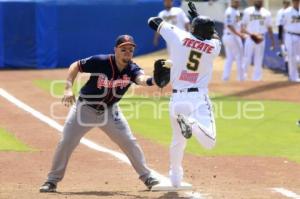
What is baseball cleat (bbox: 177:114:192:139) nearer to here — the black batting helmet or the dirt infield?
the dirt infield

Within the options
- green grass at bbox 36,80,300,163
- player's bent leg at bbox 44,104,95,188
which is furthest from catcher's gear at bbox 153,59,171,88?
green grass at bbox 36,80,300,163

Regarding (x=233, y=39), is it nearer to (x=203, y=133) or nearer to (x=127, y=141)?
(x=127, y=141)

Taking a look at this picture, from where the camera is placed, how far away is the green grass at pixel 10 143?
12.6 meters

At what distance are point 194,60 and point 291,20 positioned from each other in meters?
12.8

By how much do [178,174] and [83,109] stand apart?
1314mm

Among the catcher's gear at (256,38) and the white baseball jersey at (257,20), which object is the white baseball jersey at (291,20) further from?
the catcher's gear at (256,38)

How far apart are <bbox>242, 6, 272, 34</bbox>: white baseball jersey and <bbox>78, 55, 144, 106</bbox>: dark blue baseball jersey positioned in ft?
42.5

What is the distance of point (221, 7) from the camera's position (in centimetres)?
2848

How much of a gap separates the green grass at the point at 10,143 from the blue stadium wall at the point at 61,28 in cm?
1213

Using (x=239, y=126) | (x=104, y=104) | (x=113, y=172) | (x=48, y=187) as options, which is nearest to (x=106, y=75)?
(x=104, y=104)

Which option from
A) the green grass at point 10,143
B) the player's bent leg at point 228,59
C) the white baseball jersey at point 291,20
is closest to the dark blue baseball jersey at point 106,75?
the green grass at point 10,143

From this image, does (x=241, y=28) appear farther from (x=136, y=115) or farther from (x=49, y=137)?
(x=49, y=137)

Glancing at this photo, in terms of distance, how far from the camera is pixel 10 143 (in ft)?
42.8

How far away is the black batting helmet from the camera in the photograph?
890 centimetres
